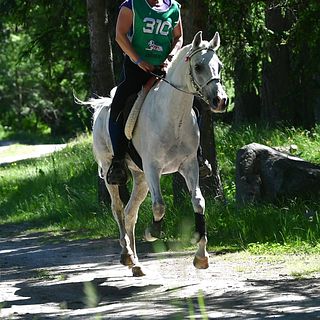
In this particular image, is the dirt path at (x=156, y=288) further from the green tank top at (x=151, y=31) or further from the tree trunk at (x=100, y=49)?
the tree trunk at (x=100, y=49)

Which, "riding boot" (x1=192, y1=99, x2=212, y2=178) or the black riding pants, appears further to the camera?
the black riding pants

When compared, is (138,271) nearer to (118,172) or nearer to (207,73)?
(118,172)

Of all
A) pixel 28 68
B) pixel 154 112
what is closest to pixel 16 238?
pixel 154 112

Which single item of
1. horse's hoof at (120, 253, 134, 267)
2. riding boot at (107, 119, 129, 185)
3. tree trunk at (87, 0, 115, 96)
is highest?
tree trunk at (87, 0, 115, 96)

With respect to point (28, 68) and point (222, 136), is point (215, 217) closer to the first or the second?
point (222, 136)

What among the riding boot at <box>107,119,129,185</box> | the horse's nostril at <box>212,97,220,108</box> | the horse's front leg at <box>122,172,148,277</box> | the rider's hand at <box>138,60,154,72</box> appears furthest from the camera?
the horse's front leg at <box>122,172,148,277</box>

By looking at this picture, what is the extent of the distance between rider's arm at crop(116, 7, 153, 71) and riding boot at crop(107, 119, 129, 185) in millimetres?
887

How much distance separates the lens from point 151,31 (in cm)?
1101

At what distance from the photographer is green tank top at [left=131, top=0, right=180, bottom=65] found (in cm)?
1095

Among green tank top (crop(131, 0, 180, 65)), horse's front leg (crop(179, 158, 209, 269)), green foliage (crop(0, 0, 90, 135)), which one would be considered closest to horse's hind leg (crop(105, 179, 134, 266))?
horse's front leg (crop(179, 158, 209, 269))

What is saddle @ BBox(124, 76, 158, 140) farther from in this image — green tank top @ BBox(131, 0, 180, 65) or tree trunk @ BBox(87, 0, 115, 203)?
tree trunk @ BBox(87, 0, 115, 203)

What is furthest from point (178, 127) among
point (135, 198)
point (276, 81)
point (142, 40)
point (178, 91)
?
point (276, 81)

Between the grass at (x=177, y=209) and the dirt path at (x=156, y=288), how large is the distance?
0.81m

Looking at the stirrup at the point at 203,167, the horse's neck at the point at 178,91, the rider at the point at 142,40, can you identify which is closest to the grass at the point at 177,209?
the stirrup at the point at 203,167
